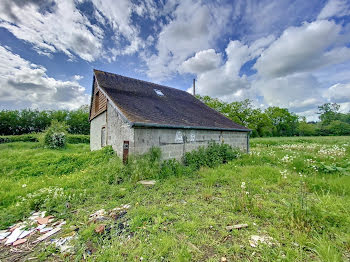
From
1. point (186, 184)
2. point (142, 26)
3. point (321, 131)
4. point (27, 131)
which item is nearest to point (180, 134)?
point (186, 184)

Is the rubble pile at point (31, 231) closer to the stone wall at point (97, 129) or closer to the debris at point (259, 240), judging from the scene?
the debris at point (259, 240)

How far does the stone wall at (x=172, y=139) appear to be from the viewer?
5.84 metres

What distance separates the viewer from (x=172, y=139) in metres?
6.73

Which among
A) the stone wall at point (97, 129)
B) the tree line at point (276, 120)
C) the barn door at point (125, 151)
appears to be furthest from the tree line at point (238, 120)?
the barn door at point (125, 151)

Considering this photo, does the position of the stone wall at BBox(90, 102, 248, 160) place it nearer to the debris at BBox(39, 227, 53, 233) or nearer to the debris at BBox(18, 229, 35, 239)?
the debris at BBox(39, 227, 53, 233)

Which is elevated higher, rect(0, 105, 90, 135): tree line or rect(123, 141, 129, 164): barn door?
rect(0, 105, 90, 135): tree line

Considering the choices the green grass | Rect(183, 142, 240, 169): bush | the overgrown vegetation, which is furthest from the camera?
the overgrown vegetation

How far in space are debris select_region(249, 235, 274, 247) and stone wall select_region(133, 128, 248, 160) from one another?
4473mm

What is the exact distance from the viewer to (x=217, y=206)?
3.32 metres

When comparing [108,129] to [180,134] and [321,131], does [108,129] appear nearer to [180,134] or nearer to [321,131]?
[180,134]

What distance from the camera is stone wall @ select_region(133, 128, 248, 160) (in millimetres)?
5844

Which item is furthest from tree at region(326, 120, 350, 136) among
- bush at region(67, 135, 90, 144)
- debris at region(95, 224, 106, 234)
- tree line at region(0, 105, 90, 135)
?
tree line at region(0, 105, 90, 135)

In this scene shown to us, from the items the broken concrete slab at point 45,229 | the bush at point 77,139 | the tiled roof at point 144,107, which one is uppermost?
the tiled roof at point 144,107

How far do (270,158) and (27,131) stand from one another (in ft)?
117
